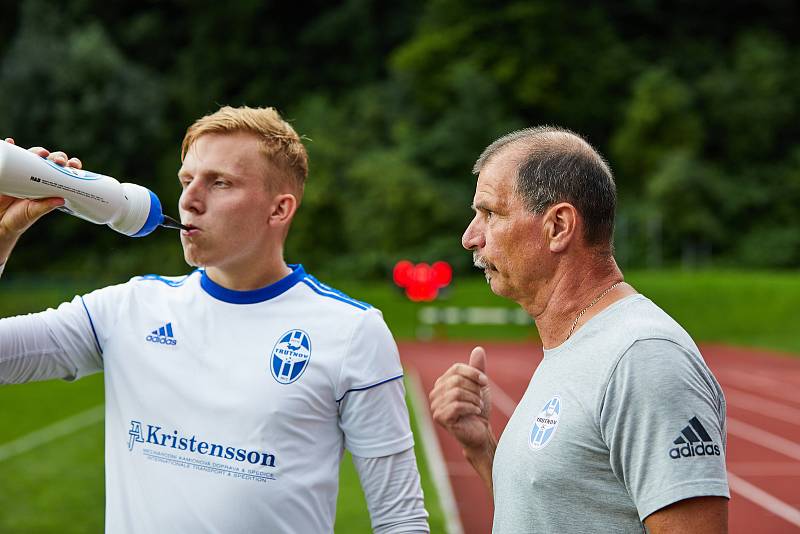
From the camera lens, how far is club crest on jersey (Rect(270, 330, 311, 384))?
8.68 ft

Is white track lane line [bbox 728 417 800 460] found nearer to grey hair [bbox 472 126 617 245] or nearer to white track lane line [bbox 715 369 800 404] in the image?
white track lane line [bbox 715 369 800 404]

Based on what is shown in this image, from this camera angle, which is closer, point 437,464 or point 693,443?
point 693,443

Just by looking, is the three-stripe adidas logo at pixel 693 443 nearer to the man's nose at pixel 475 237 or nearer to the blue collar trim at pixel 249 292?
the man's nose at pixel 475 237

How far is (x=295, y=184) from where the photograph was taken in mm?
2934

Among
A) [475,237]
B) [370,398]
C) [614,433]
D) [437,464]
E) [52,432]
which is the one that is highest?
[52,432]

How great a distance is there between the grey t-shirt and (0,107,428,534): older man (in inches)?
22.5

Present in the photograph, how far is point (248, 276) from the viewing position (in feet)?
9.16

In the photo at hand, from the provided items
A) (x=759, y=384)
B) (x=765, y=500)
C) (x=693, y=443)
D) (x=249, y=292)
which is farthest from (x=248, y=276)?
(x=759, y=384)

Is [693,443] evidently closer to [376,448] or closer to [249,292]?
[376,448]

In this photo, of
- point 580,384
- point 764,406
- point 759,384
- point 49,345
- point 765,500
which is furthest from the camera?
point 759,384

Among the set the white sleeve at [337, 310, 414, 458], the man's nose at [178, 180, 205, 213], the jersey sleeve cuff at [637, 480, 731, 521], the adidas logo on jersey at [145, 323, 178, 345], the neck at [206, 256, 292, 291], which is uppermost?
the man's nose at [178, 180, 205, 213]

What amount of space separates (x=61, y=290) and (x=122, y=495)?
29.4 metres

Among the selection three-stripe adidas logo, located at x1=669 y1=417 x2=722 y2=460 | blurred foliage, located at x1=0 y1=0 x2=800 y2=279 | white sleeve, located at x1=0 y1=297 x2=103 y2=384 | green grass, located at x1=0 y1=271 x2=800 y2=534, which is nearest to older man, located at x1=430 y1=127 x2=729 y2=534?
three-stripe adidas logo, located at x1=669 y1=417 x2=722 y2=460

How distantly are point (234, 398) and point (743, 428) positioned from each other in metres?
11.9
